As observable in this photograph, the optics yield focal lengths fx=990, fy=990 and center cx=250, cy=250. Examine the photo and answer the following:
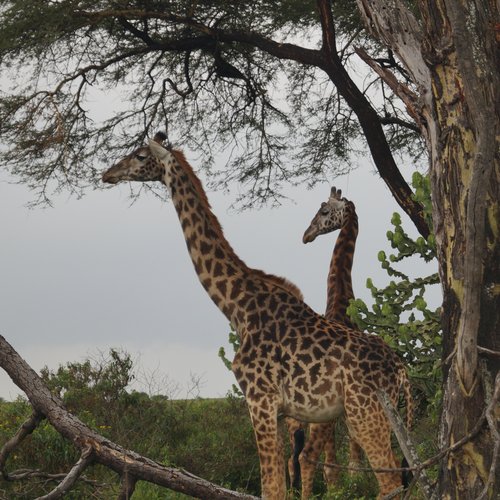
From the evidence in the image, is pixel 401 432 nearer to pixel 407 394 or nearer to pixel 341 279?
pixel 407 394

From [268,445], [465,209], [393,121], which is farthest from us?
[393,121]

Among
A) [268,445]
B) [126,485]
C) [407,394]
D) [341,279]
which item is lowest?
[126,485]

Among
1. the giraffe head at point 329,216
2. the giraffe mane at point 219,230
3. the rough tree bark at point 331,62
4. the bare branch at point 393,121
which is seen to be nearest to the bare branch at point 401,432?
the giraffe mane at point 219,230

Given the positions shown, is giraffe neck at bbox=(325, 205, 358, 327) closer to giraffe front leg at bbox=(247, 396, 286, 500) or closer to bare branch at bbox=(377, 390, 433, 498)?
giraffe front leg at bbox=(247, 396, 286, 500)

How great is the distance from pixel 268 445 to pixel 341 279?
2.88 meters

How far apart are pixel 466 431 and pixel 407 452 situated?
0.46 m

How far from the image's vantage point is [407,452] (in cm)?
509

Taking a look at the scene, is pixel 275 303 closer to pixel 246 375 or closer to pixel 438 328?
pixel 246 375

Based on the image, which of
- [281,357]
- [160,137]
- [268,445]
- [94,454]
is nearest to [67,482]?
[94,454]

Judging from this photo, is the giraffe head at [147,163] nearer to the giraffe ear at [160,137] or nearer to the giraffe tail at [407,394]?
the giraffe ear at [160,137]

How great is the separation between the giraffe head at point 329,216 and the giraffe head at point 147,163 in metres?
2.55

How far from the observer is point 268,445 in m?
7.29

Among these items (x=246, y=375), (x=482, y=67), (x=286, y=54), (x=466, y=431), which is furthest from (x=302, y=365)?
(x=286, y=54)

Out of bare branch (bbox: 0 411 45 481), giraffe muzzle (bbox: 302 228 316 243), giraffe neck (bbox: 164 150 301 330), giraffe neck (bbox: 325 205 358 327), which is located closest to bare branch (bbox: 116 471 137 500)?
bare branch (bbox: 0 411 45 481)
